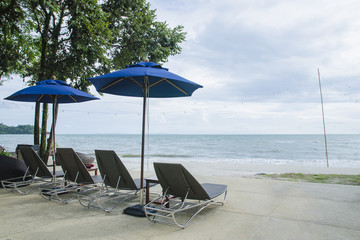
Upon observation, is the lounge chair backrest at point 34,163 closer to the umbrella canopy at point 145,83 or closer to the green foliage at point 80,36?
the umbrella canopy at point 145,83

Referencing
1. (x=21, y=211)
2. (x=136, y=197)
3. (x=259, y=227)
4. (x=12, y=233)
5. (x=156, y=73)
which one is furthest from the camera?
(x=136, y=197)

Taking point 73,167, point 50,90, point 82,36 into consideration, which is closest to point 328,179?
point 73,167

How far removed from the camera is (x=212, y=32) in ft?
32.9

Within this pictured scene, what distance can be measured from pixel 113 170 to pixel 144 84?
4.18 feet

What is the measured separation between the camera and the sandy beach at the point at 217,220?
253 centimetres

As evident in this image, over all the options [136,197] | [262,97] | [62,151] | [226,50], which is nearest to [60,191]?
[62,151]

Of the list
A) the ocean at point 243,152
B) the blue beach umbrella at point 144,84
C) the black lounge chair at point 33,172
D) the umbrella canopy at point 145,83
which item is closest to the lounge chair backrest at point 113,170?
the blue beach umbrella at point 144,84

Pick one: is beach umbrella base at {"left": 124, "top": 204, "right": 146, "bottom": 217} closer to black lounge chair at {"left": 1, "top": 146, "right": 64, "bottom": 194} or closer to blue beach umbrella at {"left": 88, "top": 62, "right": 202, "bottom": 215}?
blue beach umbrella at {"left": 88, "top": 62, "right": 202, "bottom": 215}

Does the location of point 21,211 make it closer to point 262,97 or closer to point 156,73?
point 156,73

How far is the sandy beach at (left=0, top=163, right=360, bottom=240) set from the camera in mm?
2525

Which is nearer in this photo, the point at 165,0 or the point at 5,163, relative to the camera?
the point at 5,163

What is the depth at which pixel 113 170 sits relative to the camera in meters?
3.61

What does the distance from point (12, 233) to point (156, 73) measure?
2202 millimetres

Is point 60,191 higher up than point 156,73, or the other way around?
point 156,73
